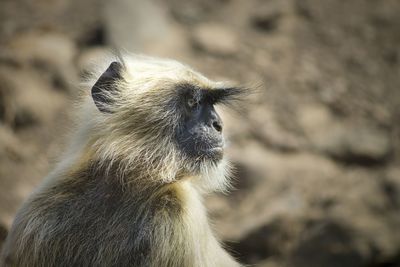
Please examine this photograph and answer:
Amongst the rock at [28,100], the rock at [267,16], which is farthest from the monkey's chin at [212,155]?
the rock at [267,16]

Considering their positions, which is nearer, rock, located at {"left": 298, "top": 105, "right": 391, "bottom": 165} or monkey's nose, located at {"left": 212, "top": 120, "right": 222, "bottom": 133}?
monkey's nose, located at {"left": 212, "top": 120, "right": 222, "bottom": 133}

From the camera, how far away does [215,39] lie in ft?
30.6

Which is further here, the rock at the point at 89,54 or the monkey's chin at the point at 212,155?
the rock at the point at 89,54

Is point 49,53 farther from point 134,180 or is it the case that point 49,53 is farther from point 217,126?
point 134,180

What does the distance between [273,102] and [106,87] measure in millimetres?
4413

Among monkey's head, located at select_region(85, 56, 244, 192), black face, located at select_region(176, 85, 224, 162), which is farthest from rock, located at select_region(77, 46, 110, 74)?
black face, located at select_region(176, 85, 224, 162)

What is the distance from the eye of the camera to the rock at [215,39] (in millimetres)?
9156

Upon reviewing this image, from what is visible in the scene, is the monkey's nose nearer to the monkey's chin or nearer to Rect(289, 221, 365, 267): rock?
the monkey's chin

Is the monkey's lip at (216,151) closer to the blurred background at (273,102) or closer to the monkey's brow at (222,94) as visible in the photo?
the monkey's brow at (222,94)

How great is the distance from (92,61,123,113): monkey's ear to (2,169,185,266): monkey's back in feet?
1.94

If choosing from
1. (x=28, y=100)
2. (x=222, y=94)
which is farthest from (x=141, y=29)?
(x=222, y=94)

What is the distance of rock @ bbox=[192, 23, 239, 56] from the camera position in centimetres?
916

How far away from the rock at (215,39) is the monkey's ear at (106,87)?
4.46 m

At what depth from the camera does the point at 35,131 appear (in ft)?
27.1
